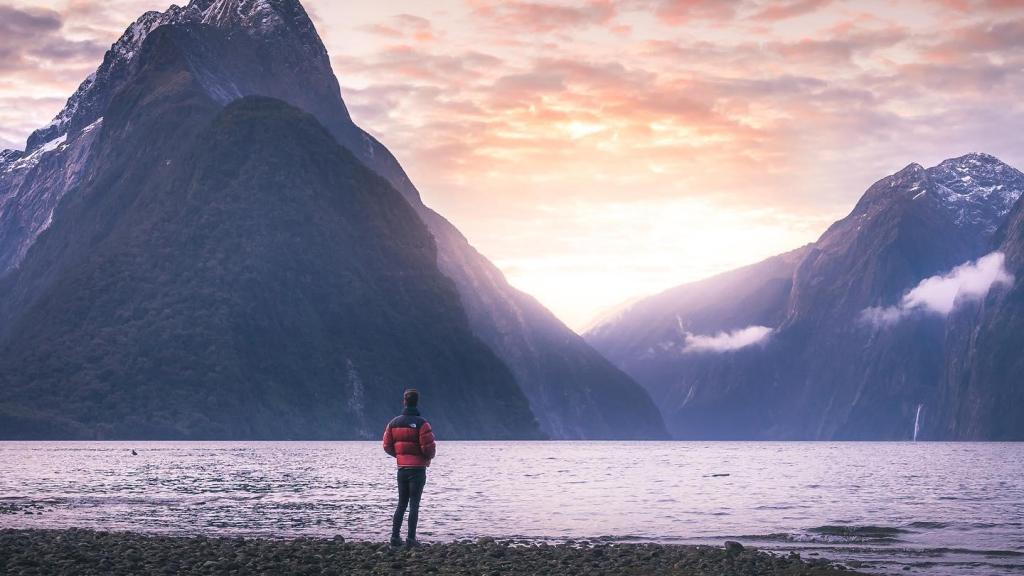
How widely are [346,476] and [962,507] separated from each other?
4632 cm

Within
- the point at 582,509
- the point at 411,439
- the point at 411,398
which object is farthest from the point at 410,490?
the point at 582,509

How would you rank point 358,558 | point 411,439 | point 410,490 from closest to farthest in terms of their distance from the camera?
point 358,558 < point 411,439 < point 410,490

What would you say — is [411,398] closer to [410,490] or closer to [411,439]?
[411,439]

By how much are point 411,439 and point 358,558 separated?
3.51 meters

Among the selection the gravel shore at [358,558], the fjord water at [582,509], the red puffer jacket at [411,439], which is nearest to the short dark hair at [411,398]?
the red puffer jacket at [411,439]

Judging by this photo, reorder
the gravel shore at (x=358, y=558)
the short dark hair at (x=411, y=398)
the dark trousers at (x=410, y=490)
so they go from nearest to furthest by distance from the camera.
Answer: the gravel shore at (x=358, y=558)
the short dark hair at (x=411, y=398)
the dark trousers at (x=410, y=490)

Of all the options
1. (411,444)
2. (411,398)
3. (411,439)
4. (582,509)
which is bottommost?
(582,509)

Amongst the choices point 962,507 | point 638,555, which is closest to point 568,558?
point 638,555

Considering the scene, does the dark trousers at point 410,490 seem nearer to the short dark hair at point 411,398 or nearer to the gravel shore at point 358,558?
the gravel shore at point 358,558

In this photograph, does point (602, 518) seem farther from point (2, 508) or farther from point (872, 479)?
point (872, 479)

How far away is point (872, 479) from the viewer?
102 metres

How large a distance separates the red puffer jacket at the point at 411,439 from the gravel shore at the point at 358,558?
2.59 m

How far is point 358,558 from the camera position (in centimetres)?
3397

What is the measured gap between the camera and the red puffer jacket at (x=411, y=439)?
3494 cm
